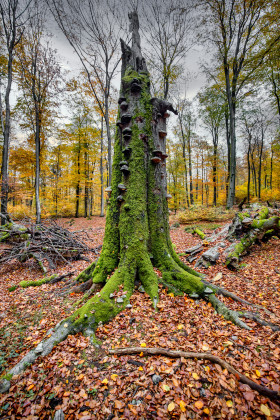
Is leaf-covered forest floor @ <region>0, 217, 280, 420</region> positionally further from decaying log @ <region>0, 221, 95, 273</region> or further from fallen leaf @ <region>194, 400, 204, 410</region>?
decaying log @ <region>0, 221, 95, 273</region>

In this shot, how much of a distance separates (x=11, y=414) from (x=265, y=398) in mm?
2483

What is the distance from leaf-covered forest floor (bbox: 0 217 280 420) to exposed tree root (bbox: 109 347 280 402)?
0.16ft

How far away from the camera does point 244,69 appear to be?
41.0 feet

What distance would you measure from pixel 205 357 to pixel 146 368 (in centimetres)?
71

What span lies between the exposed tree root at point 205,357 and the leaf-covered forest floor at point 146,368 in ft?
0.16

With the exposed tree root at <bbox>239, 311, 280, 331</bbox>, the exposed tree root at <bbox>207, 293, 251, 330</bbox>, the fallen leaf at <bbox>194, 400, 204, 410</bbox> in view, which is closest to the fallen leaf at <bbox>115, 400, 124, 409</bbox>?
the fallen leaf at <bbox>194, 400, 204, 410</bbox>

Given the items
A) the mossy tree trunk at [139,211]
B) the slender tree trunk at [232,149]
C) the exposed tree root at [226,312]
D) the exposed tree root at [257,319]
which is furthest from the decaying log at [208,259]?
the slender tree trunk at [232,149]

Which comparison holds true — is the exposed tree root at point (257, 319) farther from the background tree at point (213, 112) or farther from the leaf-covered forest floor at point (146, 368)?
the background tree at point (213, 112)

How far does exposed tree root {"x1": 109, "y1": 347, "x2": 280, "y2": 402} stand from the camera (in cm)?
159

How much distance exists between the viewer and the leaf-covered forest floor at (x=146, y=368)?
62.2 inches

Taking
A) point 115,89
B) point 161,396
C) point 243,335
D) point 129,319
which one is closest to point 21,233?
point 129,319

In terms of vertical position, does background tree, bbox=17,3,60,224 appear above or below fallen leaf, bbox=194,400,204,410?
above

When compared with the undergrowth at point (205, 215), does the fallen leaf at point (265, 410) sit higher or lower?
lower

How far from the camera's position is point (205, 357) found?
6.47 ft
